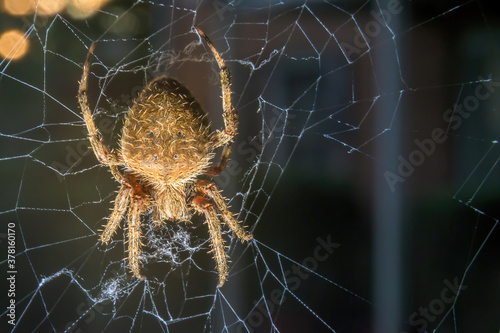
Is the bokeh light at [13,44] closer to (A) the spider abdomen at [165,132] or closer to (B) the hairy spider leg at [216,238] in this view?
(A) the spider abdomen at [165,132]

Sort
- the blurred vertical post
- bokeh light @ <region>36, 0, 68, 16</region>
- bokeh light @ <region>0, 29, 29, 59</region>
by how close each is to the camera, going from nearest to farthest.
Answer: bokeh light @ <region>0, 29, 29, 59</region>
bokeh light @ <region>36, 0, 68, 16</region>
the blurred vertical post

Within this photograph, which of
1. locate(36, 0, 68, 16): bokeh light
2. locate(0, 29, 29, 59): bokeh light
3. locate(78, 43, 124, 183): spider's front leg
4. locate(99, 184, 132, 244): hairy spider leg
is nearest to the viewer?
locate(78, 43, 124, 183): spider's front leg

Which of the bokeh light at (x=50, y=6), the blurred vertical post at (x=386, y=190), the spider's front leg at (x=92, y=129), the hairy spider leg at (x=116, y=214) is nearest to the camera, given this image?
the spider's front leg at (x=92, y=129)

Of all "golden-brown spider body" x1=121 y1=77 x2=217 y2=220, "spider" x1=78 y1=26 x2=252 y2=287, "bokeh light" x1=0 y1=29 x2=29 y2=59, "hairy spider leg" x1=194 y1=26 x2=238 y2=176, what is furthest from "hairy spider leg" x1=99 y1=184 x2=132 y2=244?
"bokeh light" x1=0 y1=29 x2=29 y2=59

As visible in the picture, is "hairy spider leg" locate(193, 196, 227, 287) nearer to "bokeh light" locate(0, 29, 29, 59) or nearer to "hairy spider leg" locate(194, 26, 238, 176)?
"hairy spider leg" locate(194, 26, 238, 176)

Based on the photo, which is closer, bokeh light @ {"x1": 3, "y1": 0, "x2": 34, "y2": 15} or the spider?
the spider

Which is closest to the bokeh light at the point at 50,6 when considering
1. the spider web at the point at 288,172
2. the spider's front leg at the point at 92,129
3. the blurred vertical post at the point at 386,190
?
the spider web at the point at 288,172
